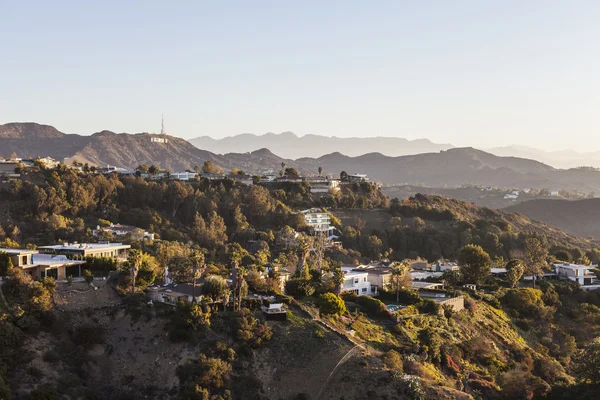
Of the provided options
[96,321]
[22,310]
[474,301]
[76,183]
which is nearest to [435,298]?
[474,301]

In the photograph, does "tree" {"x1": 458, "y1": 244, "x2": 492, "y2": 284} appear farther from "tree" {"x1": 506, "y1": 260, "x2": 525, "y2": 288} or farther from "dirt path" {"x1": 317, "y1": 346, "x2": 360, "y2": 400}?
"dirt path" {"x1": 317, "y1": 346, "x2": 360, "y2": 400}

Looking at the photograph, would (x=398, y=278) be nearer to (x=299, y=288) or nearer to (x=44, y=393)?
(x=299, y=288)

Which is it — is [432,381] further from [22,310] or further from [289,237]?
[289,237]

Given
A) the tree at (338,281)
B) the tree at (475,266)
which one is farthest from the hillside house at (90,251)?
the tree at (475,266)

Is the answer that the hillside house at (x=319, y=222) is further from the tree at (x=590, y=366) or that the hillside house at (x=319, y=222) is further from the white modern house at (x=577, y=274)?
the tree at (x=590, y=366)

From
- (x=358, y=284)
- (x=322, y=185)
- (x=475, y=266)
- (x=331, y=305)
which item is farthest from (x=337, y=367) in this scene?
(x=322, y=185)

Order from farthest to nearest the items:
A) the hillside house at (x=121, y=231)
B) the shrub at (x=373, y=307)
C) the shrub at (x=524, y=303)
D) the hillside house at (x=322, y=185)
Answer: the hillside house at (x=322, y=185), the hillside house at (x=121, y=231), the shrub at (x=524, y=303), the shrub at (x=373, y=307)

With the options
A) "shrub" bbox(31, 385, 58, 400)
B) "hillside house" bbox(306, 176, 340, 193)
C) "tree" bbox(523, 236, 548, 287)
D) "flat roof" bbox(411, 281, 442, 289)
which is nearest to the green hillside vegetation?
"shrub" bbox(31, 385, 58, 400)
